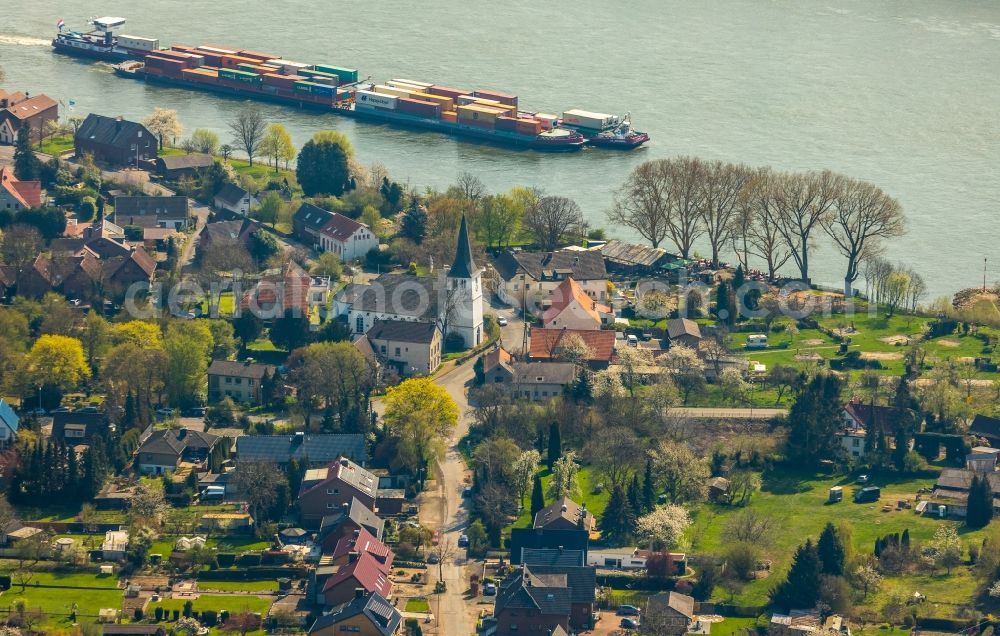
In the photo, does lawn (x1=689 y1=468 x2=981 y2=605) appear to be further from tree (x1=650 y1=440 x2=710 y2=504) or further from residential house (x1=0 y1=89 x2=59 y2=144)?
residential house (x1=0 y1=89 x2=59 y2=144)

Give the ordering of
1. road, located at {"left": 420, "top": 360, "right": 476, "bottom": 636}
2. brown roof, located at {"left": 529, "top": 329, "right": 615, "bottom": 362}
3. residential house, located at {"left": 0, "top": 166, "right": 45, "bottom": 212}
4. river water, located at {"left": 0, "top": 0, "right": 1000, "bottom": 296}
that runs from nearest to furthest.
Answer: road, located at {"left": 420, "top": 360, "right": 476, "bottom": 636}
brown roof, located at {"left": 529, "top": 329, "right": 615, "bottom": 362}
residential house, located at {"left": 0, "top": 166, "right": 45, "bottom": 212}
river water, located at {"left": 0, "top": 0, "right": 1000, "bottom": 296}

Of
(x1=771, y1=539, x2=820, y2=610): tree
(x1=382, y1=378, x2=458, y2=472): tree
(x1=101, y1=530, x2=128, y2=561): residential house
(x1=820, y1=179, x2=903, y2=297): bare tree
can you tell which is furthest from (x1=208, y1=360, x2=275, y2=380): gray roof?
(x1=820, y1=179, x2=903, y2=297): bare tree

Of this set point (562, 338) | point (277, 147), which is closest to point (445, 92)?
point (277, 147)

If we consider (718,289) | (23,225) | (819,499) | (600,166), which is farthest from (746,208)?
(23,225)

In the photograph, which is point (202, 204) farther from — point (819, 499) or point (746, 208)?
point (819, 499)

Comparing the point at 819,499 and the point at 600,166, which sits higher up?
the point at 600,166

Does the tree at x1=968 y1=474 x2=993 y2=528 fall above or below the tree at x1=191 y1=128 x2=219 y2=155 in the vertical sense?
below

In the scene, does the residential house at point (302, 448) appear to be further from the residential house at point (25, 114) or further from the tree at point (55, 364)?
the residential house at point (25, 114)
